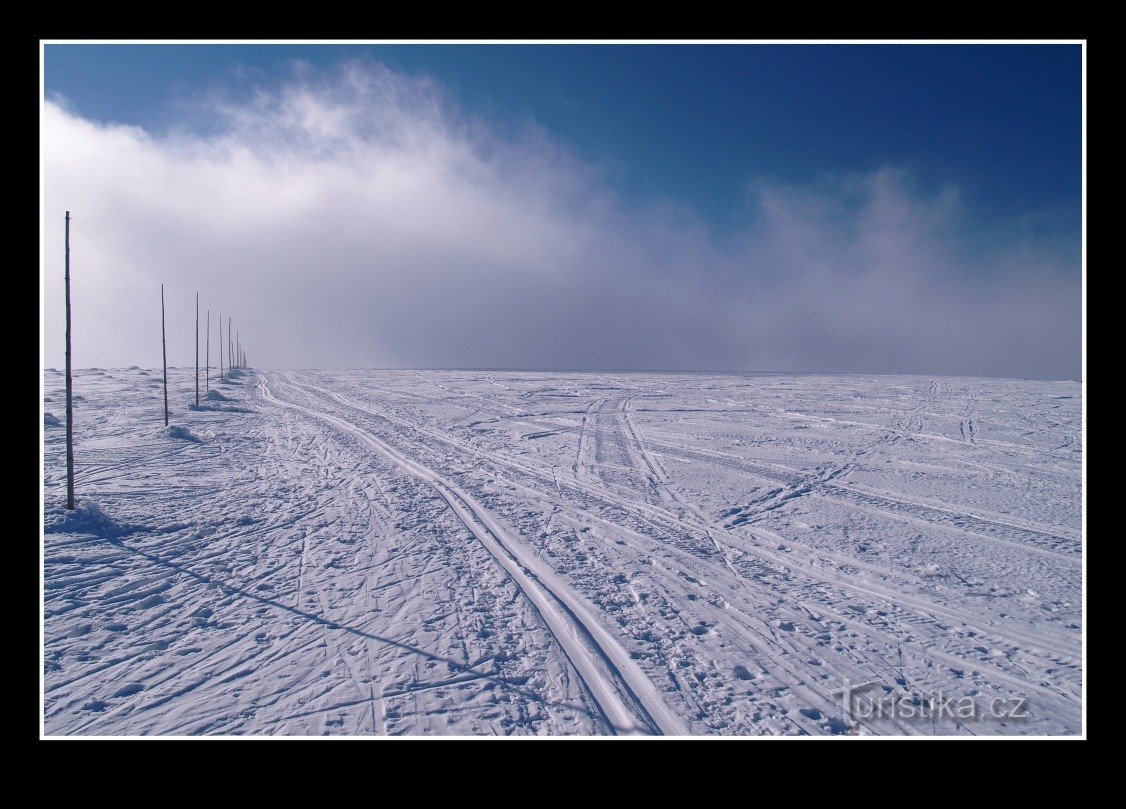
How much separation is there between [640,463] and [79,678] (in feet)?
38.2

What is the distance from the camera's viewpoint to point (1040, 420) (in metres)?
20.2

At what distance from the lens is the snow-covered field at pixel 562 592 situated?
4.31 meters

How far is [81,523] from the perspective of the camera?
8.33 m

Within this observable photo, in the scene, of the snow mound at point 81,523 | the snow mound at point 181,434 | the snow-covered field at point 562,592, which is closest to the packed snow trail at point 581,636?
the snow-covered field at point 562,592

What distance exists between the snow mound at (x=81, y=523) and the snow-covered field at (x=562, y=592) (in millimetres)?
53

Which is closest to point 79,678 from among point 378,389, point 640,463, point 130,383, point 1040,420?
point 640,463

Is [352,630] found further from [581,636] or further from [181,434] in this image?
[181,434]

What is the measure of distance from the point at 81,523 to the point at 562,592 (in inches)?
311

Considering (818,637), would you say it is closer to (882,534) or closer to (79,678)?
(882,534)

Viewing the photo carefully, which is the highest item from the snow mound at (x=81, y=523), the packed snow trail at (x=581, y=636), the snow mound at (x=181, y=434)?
the snow mound at (x=181, y=434)

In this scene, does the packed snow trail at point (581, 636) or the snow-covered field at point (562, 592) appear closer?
the packed snow trail at point (581, 636)

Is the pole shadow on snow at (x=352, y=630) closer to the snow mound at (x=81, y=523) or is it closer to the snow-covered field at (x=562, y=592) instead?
the snow-covered field at (x=562, y=592)

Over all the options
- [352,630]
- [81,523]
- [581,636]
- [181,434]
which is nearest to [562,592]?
[581,636]

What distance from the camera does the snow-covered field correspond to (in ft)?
14.1
